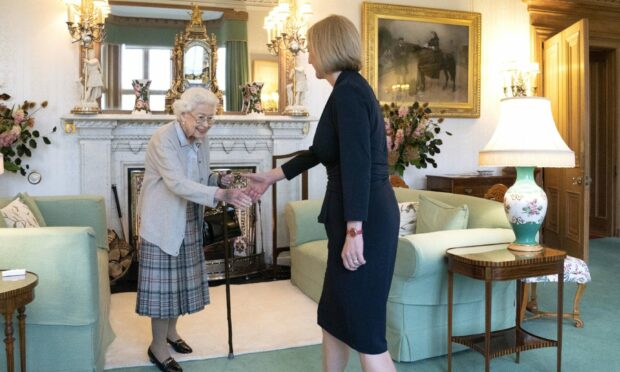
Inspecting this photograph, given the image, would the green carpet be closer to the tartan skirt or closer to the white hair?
the tartan skirt

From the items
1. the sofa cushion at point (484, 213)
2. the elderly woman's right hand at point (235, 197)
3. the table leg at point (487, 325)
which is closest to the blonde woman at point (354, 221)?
the elderly woman's right hand at point (235, 197)

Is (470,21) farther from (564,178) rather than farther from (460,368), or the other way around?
(460,368)

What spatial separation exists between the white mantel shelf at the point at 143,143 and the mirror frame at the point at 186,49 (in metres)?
0.26

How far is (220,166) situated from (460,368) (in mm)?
3165

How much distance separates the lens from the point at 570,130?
5.82 metres

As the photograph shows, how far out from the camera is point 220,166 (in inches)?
210

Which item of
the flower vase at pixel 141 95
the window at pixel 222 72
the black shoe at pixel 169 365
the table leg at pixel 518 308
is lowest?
the black shoe at pixel 169 365

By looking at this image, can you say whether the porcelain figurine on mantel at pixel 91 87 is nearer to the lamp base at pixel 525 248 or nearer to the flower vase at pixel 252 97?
the flower vase at pixel 252 97

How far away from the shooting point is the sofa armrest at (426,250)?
2.80 m

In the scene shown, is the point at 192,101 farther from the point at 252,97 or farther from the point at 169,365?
the point at 252,97

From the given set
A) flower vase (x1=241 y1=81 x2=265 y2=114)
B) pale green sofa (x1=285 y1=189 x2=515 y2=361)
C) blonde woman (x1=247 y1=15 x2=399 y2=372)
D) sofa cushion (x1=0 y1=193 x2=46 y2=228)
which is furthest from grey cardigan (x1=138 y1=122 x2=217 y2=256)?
flower vase (x1=241 y1=81 x2=265 y2=114)

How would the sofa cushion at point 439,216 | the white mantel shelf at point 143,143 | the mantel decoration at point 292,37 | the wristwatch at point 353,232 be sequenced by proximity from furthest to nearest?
the mantel decoration at point 292,37 < the white mantel shelf at point 143,143 < the sofa cushion at point 439,216 < the wristwatch at point 353,232

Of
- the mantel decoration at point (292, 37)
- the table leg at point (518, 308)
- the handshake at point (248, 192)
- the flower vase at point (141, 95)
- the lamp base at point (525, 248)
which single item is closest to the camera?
the handshake at point (248, 192)

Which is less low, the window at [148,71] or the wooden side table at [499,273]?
the window at [148,71]
